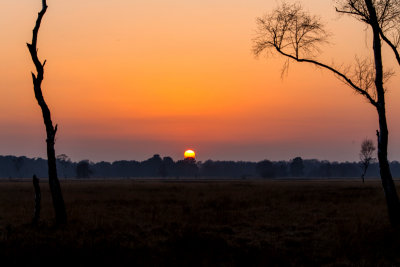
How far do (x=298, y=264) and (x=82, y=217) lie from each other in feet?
40.5

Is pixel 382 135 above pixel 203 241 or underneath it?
above

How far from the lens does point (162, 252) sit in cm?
1307

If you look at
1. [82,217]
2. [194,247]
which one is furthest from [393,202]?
[82,217]

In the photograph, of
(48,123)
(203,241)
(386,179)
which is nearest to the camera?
(203,241)

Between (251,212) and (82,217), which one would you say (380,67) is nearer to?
(251,212)

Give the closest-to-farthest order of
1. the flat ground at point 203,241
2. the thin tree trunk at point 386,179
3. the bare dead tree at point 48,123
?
1. the flat ground at point 203,241
2. the thin tree trunk at point 386,179
3. the bare dead tree at point 48,123

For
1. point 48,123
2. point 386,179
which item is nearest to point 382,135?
point 386,179

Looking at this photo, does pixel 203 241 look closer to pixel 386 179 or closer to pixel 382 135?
pixel 386 179

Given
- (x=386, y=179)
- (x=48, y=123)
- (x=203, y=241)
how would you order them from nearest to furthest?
(x=203, y=241) < (x=386, y=179) < (x=48, y=123)

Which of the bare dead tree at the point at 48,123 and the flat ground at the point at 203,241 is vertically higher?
the bare dead tree at the point at 48,123

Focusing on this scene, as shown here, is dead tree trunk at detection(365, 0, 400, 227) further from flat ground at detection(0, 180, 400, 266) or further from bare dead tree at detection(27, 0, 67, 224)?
bare dead tree at detection(27, 0, 67, 224)

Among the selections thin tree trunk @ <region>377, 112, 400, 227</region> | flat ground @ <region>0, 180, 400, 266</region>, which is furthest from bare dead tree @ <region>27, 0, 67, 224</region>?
thin tree trunk @ <region>377, 112, 400, 227</region>

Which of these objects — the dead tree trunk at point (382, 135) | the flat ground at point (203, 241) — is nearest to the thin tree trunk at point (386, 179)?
the dead tree trunk at point (382, 135)

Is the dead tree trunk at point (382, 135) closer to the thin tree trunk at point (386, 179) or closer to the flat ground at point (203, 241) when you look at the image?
the thin tree trunk at point (386, 179)
